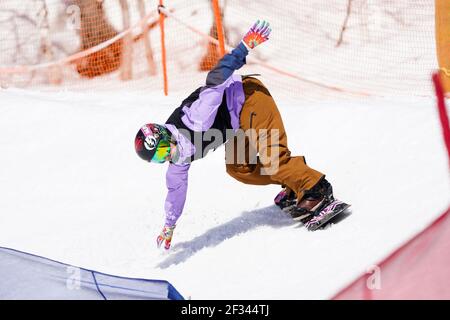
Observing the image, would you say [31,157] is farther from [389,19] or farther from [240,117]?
[389,19]

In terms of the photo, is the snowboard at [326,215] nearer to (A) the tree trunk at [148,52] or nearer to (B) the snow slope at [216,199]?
(B) the snow slope at [216,199]

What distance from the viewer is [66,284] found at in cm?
412

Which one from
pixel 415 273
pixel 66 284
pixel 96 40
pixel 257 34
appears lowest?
pixel 415 273

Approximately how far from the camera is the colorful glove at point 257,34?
450 centimetres

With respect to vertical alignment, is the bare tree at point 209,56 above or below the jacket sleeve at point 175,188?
above

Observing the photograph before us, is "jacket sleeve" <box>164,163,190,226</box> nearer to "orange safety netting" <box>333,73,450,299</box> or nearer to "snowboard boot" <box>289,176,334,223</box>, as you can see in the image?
"snowboard boot" <box>289,176,334,223</box>

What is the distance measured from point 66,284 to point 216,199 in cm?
A: 203

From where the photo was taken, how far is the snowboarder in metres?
4.57

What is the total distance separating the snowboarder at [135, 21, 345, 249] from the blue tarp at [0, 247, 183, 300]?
0.76m

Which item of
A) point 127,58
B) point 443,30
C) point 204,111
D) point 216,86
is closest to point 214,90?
point 216,86

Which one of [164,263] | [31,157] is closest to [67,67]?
[31,157]

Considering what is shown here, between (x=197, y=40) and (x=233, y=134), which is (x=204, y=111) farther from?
(x=197, y=40)

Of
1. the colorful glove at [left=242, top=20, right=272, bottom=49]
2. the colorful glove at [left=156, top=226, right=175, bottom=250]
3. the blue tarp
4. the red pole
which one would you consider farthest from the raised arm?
the red pole

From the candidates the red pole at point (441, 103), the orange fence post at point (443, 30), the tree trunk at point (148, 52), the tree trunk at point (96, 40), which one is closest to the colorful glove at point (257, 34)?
the red pole at point (441, 103)
